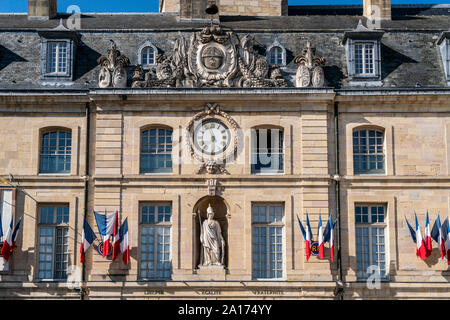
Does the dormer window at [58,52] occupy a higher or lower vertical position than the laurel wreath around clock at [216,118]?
higher

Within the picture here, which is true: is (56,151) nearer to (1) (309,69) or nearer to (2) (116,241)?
(2) (116,241)

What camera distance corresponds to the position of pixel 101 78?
36.8 m

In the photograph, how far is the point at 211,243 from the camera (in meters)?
35.6

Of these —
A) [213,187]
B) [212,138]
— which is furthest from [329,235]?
[212,138]

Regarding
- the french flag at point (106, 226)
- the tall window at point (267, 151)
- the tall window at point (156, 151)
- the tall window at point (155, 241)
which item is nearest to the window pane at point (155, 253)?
the tall window at point (155, 241)

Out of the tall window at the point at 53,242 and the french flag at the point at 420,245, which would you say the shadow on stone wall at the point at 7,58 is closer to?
the tall window at the point at 53,242

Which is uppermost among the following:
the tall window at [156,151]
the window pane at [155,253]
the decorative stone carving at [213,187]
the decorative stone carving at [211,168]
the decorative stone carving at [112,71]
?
the decorative stone carving at [112,71]

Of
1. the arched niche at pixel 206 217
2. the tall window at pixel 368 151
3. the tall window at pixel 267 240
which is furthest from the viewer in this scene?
the tall window at pixel 368 151

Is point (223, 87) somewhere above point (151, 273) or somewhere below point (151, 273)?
above

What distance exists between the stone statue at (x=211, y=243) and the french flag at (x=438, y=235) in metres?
7.45

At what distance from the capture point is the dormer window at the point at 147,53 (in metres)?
37.9
